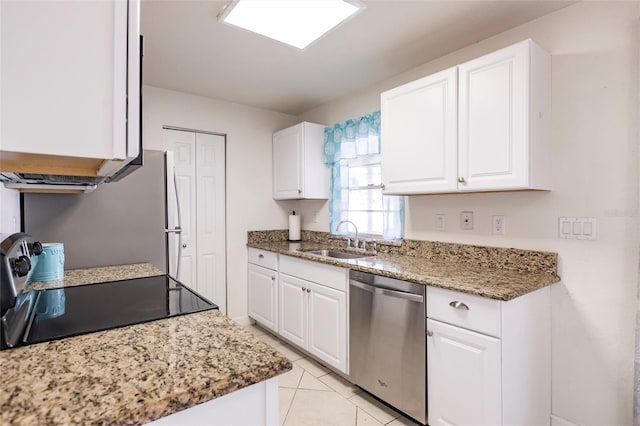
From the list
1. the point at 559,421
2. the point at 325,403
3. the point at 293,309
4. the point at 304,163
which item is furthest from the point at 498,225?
the point at 304,163

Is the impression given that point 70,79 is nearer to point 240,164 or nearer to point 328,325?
point 328,325

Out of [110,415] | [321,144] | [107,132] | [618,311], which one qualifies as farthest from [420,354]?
[321,144]

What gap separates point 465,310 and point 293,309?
1.54 m

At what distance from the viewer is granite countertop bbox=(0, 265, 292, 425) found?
592mm

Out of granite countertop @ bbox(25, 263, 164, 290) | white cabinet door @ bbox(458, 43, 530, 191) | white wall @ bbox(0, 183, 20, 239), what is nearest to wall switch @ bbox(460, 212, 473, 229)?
Result: white cabinet door @ bbox(458, 43, 530, 191)

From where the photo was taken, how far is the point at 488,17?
6.29 feet

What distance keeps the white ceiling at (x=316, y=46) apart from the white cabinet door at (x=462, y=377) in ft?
5.50

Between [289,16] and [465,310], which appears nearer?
[465,310]

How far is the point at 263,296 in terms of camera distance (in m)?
3.26

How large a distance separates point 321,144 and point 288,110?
68 centimetres

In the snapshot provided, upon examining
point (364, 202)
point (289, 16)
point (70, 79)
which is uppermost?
point (289, 16)

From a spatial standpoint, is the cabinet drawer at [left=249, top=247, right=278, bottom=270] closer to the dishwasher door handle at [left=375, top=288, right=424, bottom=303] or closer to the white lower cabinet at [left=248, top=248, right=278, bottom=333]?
the white lower cabinet at [left=248, top=248, right=278, bottom=333]

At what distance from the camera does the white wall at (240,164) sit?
3230 mm

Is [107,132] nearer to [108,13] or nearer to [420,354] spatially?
[108,13]
